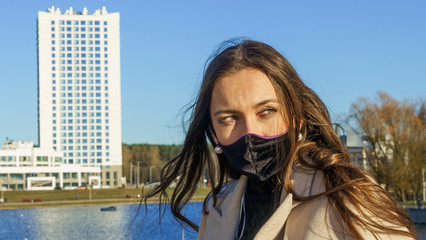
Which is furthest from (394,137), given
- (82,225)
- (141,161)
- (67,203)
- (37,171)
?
(141,161)

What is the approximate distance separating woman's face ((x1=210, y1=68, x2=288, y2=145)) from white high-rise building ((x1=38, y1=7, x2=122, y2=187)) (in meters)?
129

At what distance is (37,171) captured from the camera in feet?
382

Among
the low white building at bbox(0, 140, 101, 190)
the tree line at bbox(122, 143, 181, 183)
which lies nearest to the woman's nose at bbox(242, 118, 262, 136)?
the low white building at bbox(0, 140, 101, 190)

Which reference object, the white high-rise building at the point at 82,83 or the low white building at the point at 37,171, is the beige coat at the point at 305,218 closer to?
the low white building at the point at 37,171

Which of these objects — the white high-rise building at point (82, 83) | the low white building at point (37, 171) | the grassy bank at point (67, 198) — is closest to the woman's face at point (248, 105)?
the grassy bank at point (67, 198)

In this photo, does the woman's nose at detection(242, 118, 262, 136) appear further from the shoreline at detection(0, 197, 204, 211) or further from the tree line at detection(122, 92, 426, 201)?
the shoreline at detection(0, 197, 204, 211)

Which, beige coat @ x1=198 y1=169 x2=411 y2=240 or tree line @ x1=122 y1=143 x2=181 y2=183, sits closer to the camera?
beige coat @ x1=198 y1=169 x2=411 y2=240

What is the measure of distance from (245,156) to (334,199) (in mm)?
341

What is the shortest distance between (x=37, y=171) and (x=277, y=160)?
393ft

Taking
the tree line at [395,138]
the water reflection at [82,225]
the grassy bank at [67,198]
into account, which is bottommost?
the grassy bank at [67,198]

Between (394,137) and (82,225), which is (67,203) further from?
(394,137)

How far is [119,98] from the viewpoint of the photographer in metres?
132

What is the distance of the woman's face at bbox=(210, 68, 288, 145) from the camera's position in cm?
157

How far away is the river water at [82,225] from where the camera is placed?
171 ft
